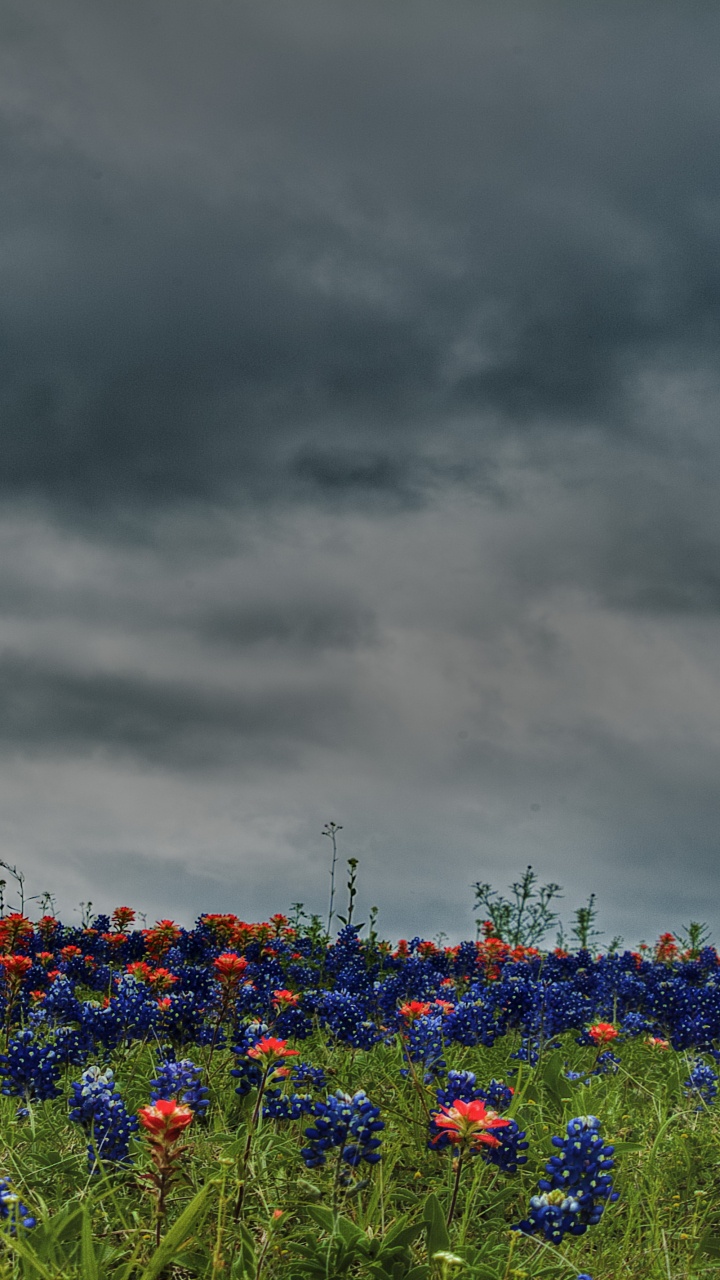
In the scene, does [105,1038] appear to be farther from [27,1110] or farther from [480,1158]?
[480,1158]

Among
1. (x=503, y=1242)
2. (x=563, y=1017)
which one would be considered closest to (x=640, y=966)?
(x=563, y=1017)

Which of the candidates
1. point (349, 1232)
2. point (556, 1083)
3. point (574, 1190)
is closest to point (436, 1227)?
point (349, 1232)

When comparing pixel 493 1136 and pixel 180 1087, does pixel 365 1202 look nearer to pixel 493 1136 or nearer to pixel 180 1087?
pixel 493 1136

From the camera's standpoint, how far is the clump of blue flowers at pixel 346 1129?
13.0 feet

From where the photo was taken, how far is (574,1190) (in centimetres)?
375

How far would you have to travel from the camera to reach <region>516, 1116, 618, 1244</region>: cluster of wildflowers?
141 inches

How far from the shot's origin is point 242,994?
7.63 meters

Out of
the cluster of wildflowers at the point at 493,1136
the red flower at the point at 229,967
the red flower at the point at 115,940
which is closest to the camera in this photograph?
the cluster of wildflowers at the point at 493,1136

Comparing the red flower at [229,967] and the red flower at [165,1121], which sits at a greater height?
the red flower at [229,967]

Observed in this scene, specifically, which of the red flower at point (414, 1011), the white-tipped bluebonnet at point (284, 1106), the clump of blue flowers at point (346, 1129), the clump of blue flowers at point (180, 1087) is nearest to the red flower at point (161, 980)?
the red flower at point (414, 1011)

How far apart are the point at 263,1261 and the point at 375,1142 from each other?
0.61 metres

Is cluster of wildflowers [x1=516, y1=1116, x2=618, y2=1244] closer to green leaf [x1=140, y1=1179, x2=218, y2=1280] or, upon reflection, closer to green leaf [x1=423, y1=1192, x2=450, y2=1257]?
green leaf [x1=423, y1=1192, x2=450, y2=1257]

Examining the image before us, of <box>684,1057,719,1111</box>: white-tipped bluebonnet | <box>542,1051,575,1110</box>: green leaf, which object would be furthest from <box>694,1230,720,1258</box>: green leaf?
<box>684,1057,719,1111</box>: white-tipped bluebonnet

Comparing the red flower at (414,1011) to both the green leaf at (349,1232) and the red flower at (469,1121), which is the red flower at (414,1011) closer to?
the green leaf at (349,1232)
